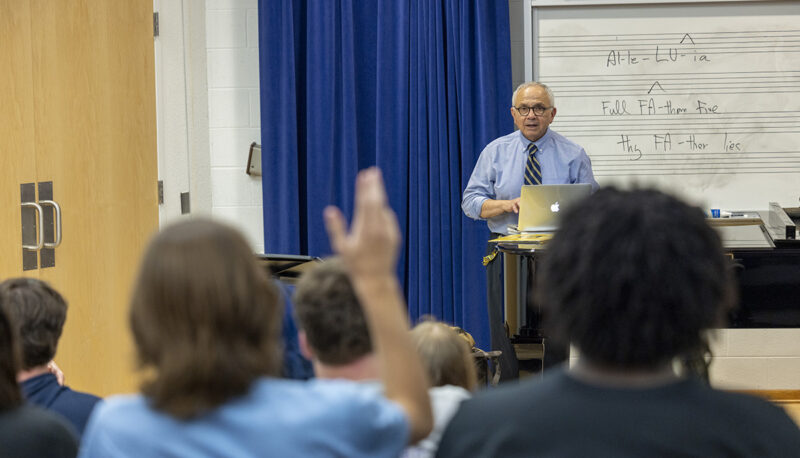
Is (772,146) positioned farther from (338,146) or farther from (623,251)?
(623,251)

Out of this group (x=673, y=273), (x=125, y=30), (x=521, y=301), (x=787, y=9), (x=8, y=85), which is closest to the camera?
(x=673, y=273)


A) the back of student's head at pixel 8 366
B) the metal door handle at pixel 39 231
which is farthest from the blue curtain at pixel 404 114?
the back of student's head at pixel 8 366

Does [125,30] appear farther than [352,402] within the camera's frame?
Yes

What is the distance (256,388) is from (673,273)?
46 cm

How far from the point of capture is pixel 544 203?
343 cm

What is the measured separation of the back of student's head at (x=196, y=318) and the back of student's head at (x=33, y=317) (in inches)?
29.4

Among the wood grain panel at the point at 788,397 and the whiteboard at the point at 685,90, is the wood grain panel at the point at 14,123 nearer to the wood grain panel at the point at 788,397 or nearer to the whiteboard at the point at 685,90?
the whiteboard at the point at 685,90

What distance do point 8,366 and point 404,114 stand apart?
3.49m

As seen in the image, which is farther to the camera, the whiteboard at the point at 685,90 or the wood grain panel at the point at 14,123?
the whiteboard at the point at 685,90

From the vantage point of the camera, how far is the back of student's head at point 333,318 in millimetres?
1211

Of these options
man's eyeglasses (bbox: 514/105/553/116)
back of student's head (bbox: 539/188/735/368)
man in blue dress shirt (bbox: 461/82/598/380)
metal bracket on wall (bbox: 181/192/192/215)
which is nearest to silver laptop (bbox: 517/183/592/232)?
man in blue dress shirt (bbox: 461/82/598/380)

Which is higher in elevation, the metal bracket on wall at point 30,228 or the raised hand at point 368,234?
the raised hand at point 368,234

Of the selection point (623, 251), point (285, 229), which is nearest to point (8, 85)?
point (285, 229)

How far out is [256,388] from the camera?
0.99m
